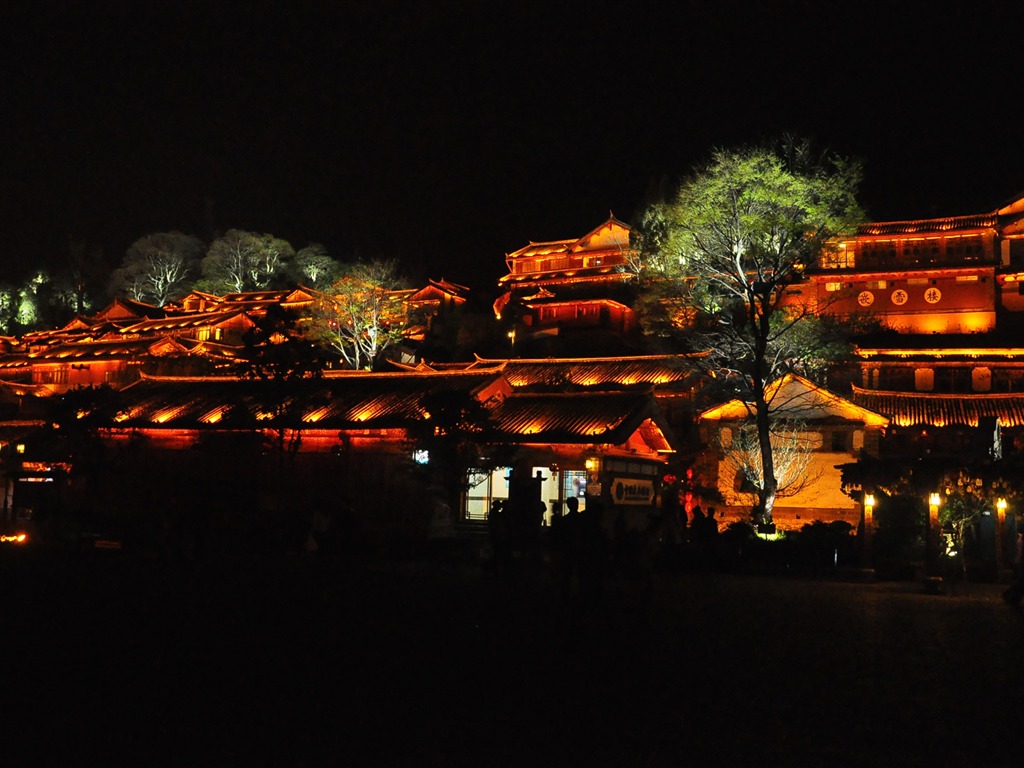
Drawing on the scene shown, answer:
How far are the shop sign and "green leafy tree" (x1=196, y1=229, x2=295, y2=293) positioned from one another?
45.2 meters

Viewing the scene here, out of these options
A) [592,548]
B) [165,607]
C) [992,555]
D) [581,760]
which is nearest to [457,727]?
[581,760]

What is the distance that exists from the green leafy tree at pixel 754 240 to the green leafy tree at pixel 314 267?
4248cm

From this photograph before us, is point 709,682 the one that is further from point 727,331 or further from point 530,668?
point 727,331

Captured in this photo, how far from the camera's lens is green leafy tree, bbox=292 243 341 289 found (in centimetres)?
6794

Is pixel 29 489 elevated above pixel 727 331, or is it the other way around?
pixel 727 331

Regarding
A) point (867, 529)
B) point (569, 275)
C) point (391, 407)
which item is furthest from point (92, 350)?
point (867, 529)

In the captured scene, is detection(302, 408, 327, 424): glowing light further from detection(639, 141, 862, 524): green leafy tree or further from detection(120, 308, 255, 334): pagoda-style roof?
detection(120, 308, 255, 334): pagoda-style roof

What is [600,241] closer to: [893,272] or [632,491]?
[893,272]

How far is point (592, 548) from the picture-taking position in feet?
39.0

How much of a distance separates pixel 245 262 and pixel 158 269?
29.5 ft

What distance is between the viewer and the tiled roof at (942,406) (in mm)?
39344

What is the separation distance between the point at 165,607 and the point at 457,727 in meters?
7.10

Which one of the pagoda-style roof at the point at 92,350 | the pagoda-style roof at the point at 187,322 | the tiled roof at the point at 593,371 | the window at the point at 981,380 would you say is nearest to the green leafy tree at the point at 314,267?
A: the pagoda-style roof at the point at 187,322

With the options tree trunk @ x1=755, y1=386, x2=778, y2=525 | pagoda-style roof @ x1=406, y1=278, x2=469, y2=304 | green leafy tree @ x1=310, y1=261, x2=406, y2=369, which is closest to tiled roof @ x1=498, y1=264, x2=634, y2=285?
pagoda-style roof @ x1=406, y1=278, x2=469, y2=304
